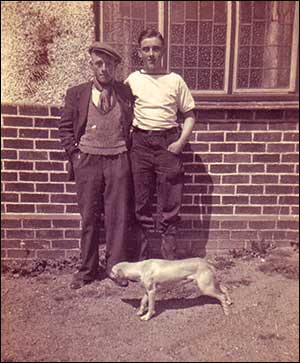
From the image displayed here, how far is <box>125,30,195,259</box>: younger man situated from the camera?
4480mm

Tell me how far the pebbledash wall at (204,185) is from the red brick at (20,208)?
1 cm

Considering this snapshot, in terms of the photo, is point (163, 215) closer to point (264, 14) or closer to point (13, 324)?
point (13, 324)

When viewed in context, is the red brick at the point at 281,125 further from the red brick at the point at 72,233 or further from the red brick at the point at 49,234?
the red brick at the point at 49,234

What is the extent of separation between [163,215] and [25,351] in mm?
1909

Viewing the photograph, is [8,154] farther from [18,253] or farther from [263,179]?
[263,179]

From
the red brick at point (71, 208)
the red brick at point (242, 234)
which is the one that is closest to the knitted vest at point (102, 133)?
the red brick at point (71, 208)

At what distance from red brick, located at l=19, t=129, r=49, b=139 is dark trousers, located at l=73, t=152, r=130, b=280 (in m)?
0.78

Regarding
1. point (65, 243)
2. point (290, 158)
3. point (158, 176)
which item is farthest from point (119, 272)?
point (290, 158)

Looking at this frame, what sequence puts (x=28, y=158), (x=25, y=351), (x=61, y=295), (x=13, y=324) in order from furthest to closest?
(x=28, y=158) < (x=61, y=295) < (x=13, y=324) < (x=25, y=351)

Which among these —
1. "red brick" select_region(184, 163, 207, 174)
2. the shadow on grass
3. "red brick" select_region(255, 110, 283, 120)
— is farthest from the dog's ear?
"red brick" select_region(255, 110, 283, 120)

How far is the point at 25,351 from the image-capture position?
3656 millimetres

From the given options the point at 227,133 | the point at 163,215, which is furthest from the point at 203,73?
the point at 163,215

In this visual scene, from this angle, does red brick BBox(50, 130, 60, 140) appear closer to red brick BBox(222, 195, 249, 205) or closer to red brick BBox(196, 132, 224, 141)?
red brick BBox(196, 132, 224, 141)

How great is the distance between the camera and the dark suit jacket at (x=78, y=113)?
14.5 ft
